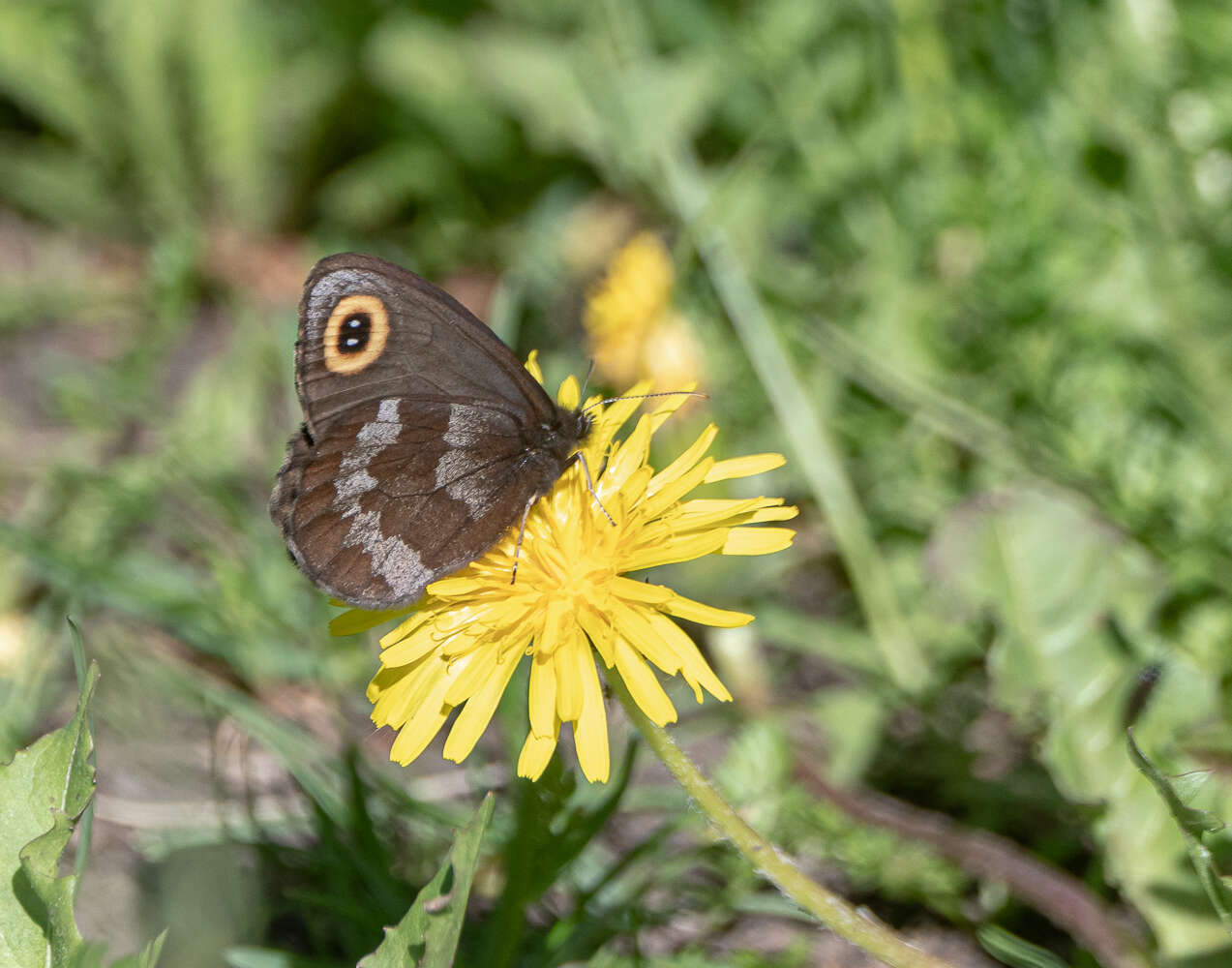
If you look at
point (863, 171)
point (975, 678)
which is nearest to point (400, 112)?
point (863, 171)

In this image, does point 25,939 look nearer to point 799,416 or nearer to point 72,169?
point 799,416

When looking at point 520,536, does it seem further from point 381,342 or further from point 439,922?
point 439,922

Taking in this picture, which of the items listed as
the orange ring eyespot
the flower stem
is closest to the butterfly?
the orange ring eyespot

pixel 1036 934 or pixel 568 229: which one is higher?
pixel 568 229

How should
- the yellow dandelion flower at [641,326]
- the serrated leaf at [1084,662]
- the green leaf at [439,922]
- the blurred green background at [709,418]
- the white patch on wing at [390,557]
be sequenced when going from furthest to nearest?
the yellow dandelion flower at [641,326] → the blurred green background at [709,418] → the serrated leaf at [1084,662] → the white patch on wing at [390,557] → the green leaf at [439,922]

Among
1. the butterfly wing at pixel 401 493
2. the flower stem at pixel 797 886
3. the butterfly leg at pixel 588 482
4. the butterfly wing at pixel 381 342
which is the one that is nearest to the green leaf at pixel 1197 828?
the flower stem at pixel 797 886

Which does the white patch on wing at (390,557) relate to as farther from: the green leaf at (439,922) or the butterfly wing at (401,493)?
the green leaf at (439,922)

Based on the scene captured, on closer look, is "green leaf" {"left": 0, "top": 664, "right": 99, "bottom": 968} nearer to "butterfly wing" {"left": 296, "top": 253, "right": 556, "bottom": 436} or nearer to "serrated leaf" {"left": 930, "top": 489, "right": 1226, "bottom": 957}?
"butterfly wing" {"left": 296, "top": 253, "right": 556, "bottom": 436}
